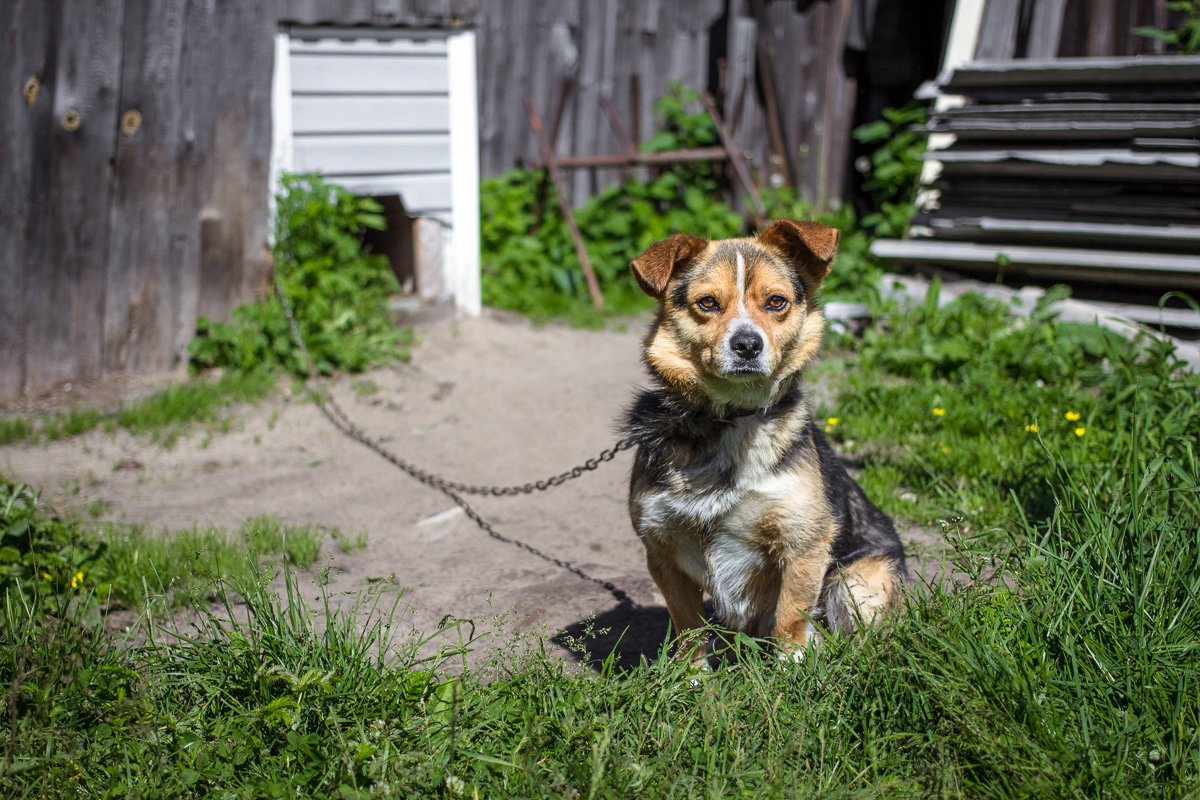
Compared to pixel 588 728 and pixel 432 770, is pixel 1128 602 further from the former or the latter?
pixel 432 770

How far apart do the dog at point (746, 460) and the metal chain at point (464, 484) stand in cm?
32

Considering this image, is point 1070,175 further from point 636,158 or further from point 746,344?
point 746,344

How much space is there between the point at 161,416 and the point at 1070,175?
7.00 m

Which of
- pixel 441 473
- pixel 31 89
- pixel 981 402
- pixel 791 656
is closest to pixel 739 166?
pixel 981 402

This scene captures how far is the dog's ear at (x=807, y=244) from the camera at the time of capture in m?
3.25

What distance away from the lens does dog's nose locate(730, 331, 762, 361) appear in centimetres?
301

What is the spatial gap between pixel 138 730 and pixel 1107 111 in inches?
288

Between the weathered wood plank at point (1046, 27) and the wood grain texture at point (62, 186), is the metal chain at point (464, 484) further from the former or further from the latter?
the weathered wood plank at point (1046, 27)

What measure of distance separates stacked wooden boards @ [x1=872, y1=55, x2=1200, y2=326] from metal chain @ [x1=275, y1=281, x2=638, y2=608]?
145 inches

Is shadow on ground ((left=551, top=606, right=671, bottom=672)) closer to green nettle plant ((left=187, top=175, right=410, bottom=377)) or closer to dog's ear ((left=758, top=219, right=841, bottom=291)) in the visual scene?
dog's ear ((left=758, top=219, right=841, bottom=291))

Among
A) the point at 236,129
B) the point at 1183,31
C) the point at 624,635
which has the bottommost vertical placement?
the point at 624,635

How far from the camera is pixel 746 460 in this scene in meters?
3.09

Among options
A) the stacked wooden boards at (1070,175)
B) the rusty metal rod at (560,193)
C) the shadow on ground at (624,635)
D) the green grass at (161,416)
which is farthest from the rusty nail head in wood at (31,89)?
the stacked wooden boards at (1070,175)

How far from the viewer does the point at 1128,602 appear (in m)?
2.82
